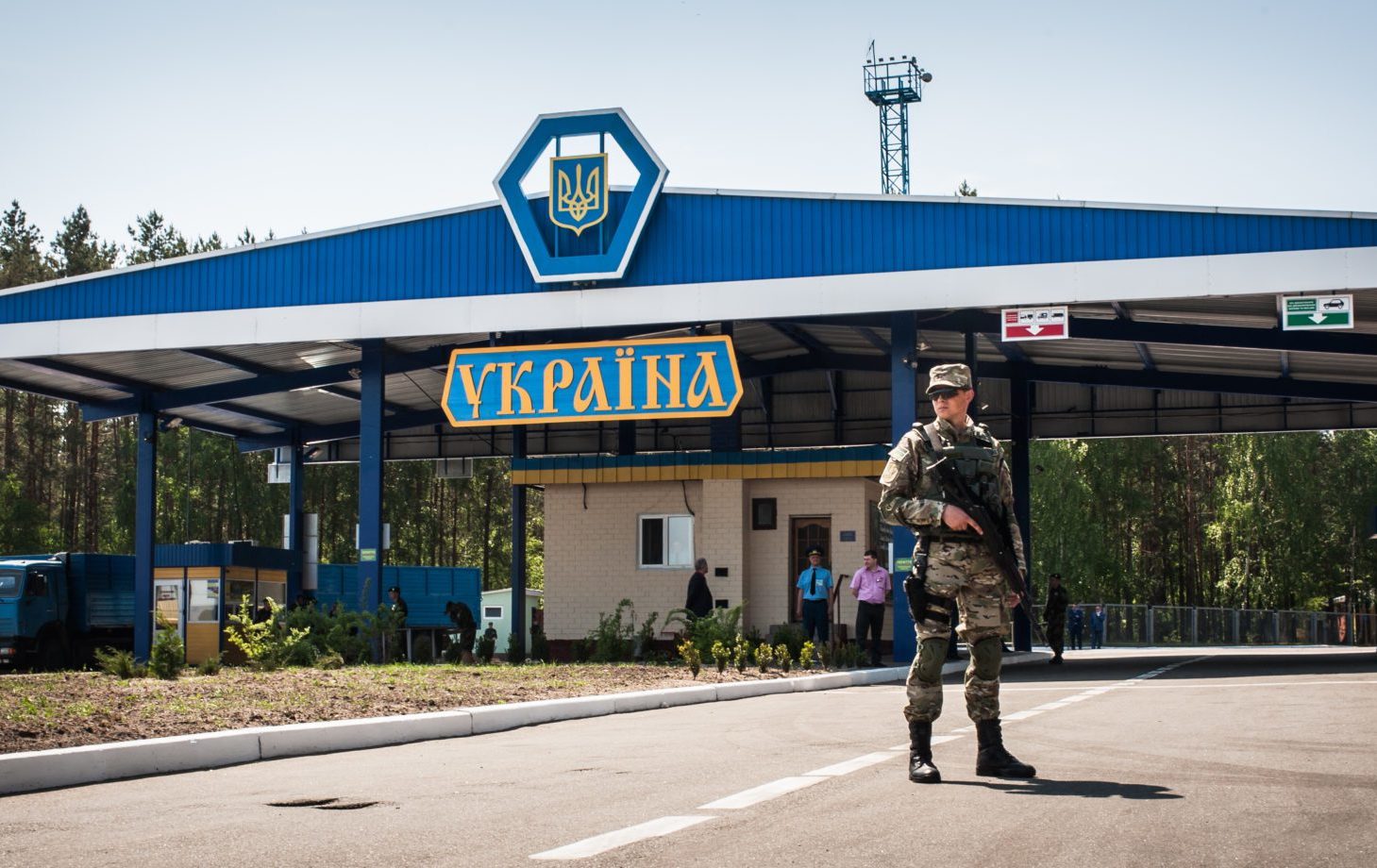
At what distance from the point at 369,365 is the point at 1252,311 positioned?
15.3 metres

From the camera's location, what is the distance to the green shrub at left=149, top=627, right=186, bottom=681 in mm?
17797

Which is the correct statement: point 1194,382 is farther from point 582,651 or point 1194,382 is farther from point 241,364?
point 241,364

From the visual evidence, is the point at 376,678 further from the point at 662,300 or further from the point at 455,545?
the point at 455,545

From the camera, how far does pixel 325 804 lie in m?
7.65

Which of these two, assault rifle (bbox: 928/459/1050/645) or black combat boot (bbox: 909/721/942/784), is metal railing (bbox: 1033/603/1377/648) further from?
black combat boot (bbox: 909/721/942/784)

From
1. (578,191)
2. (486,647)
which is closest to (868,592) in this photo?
(486,647)

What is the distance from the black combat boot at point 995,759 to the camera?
308 inches

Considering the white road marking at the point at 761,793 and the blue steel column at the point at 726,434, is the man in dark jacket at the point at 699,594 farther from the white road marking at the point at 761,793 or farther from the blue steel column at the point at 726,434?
the white road marking at the point at 761,793

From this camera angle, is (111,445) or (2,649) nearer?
(2,649)

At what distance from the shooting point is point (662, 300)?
1046 inches

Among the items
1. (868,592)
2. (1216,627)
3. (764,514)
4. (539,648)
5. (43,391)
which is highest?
(43,391)

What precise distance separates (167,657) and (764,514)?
553 inches

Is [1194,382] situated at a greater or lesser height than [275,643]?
greater

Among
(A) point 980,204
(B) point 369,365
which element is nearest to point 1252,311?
(A) point 980,204
